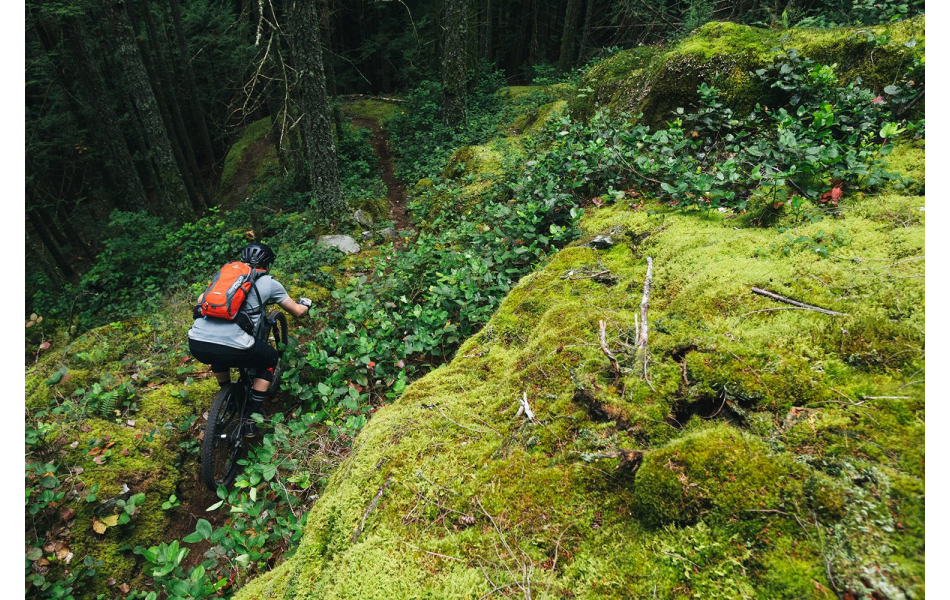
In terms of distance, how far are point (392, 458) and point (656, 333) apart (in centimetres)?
174

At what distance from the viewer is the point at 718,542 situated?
1.47 meters

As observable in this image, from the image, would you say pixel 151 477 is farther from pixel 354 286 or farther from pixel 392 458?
pixel 392 458

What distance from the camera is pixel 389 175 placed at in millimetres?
13836

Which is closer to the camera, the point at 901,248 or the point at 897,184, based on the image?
the point at 901,248

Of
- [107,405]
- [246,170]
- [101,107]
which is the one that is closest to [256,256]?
[107,405]

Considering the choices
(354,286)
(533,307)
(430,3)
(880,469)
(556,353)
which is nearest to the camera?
(880,469)

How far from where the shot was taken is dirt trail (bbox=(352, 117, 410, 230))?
10.6m

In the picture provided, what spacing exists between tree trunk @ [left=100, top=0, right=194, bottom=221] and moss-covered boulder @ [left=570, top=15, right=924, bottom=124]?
36.8 feet

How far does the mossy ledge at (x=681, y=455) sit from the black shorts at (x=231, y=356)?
2283mm

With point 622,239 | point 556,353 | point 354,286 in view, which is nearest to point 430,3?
point 354,286

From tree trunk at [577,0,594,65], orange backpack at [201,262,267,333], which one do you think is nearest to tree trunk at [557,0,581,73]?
tree trunk at [577,0,594,65]

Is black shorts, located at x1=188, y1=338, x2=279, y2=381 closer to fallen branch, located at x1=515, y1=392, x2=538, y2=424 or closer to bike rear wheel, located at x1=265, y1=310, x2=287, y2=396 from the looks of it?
bike rear wheel, located at x1=265, y1=310, x2=287, y2=396

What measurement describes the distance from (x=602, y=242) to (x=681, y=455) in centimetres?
253

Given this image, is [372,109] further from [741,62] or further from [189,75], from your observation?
[741,62]
